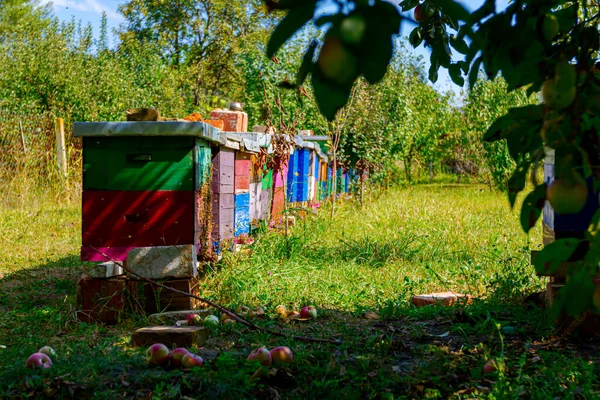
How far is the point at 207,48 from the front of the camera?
91.1 feet

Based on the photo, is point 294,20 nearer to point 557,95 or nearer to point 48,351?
point 557,95

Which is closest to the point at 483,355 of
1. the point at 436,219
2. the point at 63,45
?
the point at 436,219

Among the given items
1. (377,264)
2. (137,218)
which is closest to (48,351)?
(137,218)

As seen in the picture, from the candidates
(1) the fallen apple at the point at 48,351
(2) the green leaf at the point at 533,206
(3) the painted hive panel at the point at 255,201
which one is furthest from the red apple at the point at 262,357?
(3) the painted hive panel at the point at 255,201

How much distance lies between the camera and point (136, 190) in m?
4.83

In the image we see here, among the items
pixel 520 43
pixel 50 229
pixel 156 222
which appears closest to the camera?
pixel 520 43

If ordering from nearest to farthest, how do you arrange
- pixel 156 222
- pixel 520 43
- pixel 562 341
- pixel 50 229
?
1. pixel 520 43
2. pixel 562 341
3. pixel 156 222
4. pixel 50 229

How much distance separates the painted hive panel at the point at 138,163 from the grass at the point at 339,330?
85 cm

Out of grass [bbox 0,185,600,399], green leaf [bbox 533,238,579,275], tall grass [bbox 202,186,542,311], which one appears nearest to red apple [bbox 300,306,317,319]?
grass [bbox 0,185,600,399]

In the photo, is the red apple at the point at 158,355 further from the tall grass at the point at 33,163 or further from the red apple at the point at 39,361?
the tall grass at the point at 33,163

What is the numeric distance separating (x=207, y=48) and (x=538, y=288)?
2479cm

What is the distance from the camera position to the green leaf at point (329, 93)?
3.32ft

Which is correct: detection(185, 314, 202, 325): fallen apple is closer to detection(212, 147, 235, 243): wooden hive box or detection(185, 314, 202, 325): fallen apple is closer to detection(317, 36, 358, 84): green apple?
detection(212, 147, 235, 243): wooden hive box

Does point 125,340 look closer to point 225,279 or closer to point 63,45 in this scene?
point 225,279
